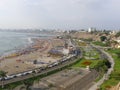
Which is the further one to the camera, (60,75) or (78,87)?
(60,75)

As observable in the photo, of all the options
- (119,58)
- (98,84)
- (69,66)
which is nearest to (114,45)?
(119,58)

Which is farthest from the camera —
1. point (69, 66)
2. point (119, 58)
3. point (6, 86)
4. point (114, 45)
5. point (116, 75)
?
point (114, 45)

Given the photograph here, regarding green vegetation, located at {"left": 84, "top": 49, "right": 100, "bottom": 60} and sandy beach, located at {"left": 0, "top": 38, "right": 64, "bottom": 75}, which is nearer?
sandy beach, located at {"left": 0, "top": 38, "right": 64, "bottom": 75}

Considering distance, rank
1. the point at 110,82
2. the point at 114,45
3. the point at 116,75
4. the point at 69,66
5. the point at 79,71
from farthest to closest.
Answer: the point at 114,45 → the point at 69,66 → the point at 79,71 → the point at 116,75 → the point at 110,82

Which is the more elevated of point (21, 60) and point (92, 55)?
point (21, 60)

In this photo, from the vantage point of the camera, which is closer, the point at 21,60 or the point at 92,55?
the point at 21,60

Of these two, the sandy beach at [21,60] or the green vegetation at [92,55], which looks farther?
the green vegetation at [92,55]

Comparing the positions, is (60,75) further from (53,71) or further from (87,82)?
(87,82)

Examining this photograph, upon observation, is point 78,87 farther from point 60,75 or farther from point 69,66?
point 69,66

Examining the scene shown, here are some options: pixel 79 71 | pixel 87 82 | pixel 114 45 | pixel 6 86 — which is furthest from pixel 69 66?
pixel 114 45
